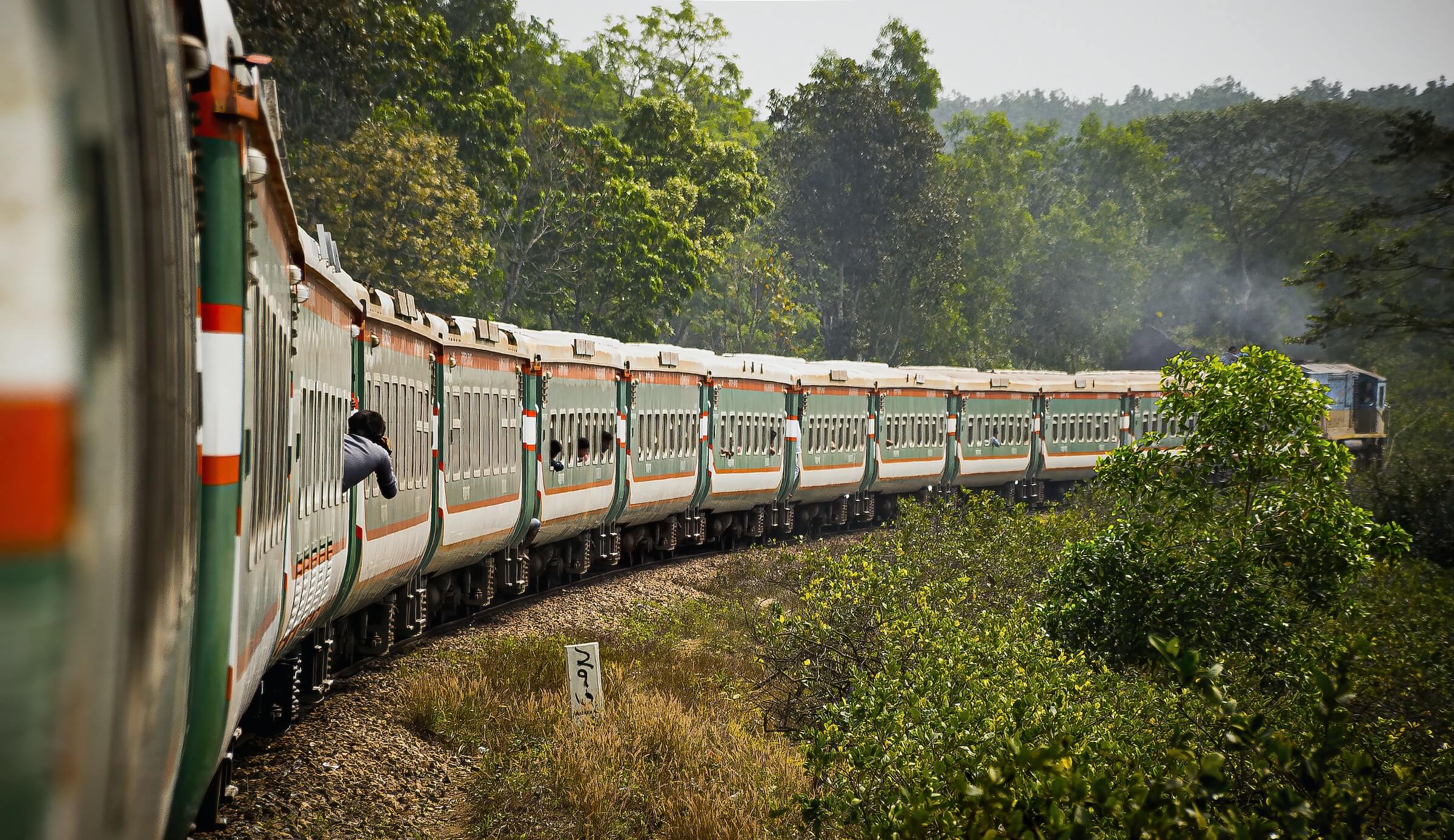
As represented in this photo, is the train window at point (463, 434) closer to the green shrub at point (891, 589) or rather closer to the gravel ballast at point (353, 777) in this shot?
the gravel ballast at point (353, 777)

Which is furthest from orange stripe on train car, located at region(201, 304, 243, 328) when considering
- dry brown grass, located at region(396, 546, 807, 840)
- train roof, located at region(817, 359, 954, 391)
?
train roof, located at region(817, 359, 954, 391)

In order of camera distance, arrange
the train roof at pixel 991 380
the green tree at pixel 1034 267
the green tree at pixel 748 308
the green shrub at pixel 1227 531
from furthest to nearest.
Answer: the green tree at pixel 1034 267 → the green tree at pixel 748 308 → the train roof at pixel 991 380 → the green shrub at pixel 1227 531

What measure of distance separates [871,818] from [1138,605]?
683cm

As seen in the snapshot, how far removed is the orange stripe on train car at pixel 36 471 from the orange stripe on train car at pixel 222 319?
7.02ft

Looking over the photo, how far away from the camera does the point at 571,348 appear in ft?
56.7

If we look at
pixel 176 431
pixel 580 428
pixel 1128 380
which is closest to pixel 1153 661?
pixel 580 428

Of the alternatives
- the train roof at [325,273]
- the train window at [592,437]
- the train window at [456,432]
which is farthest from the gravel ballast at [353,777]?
the train window at [592,437]

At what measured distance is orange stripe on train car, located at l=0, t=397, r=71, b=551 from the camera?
4.68ft

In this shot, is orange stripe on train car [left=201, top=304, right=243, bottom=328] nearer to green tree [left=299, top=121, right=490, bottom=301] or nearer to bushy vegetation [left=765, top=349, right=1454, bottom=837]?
bushy vegetation [left=765, top=349, right=1454, bottom=837]

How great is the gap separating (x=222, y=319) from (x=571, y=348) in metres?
13.7

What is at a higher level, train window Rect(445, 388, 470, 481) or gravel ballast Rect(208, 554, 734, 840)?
train window Rect(445, 388, 470, 481)

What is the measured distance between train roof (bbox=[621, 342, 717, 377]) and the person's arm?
1092cm

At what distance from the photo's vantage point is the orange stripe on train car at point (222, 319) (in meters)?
3.54

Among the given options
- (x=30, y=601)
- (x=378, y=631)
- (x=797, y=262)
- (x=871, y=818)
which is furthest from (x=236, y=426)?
(x=797, y=262)
